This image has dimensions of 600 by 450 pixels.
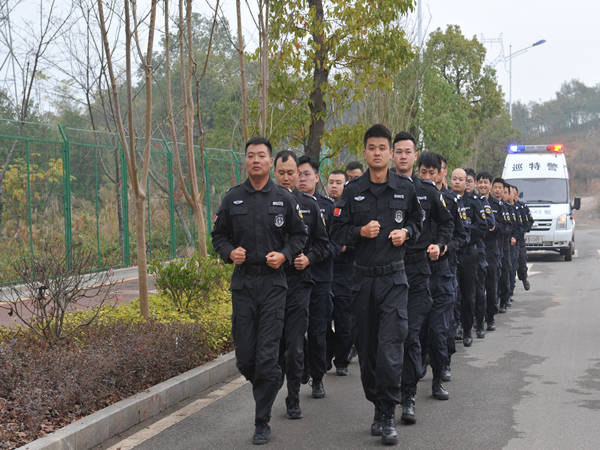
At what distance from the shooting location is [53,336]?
22.1 ft

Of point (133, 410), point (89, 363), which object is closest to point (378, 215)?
point (133, 410)

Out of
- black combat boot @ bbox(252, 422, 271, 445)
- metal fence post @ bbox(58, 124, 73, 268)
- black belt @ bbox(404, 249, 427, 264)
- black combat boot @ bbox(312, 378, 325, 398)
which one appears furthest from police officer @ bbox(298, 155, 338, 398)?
metal fence post @ bbox(58, 124, 73, 268)

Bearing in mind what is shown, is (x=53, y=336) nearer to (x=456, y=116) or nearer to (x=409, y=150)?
(x=409, y=150)

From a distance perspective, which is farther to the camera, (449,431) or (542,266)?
(542,266)

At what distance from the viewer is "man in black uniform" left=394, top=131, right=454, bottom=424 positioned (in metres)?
5.90

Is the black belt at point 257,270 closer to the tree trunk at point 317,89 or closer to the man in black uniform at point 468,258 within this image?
the man in black uniform at point 468,258

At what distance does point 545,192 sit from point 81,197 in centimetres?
1277

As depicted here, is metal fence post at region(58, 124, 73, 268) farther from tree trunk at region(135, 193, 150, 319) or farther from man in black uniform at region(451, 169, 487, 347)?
man in black uniform at region(451, 169, 487, 347)

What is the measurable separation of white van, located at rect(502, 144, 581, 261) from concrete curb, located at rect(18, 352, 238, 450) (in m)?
15.0

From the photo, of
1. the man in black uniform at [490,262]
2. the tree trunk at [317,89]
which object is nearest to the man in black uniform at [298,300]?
the man in black uniform at [490,262]

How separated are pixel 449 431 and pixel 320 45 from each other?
353 inches

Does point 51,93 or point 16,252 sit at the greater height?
point 51,93

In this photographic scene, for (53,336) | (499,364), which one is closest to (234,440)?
(53,336)

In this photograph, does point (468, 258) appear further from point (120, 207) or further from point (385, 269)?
point (120, 207)
